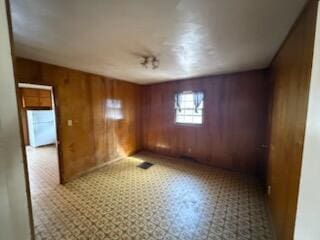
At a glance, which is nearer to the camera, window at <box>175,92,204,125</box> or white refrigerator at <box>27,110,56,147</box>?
window at <box>175,92,204,125</box>

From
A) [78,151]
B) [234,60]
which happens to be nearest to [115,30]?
[234,60]

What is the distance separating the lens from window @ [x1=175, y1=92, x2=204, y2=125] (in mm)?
4152

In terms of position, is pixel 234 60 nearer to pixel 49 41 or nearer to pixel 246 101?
pixel 246 101

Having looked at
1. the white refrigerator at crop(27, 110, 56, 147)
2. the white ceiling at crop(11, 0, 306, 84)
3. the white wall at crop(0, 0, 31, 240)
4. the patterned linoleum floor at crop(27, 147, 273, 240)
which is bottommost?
the patterned linoleum floor at crop(27, 147, 273, 240)

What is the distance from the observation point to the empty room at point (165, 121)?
0.58 m

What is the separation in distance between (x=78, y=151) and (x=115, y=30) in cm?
274

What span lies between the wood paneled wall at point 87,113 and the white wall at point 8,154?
9.44ft

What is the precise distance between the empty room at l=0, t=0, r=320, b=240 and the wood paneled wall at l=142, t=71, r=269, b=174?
0.03m

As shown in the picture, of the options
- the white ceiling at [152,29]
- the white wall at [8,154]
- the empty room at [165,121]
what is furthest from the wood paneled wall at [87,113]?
the white wall at [8,154]

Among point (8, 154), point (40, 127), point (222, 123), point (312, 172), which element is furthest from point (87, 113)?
point (40, 127)

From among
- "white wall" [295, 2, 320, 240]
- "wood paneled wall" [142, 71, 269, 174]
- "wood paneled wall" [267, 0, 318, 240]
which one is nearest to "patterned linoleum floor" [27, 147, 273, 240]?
"wood paneled wall" [142, 71, 269, 174]

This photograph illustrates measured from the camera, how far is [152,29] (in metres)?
1.66

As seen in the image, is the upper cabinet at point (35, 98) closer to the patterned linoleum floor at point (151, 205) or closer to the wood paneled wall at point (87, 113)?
the patterned linoleum floor at point (151, 205)

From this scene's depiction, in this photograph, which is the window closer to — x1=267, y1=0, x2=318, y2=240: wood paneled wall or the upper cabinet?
x1=267, y1=0, x2=318, y2=240: wood paneled wall
